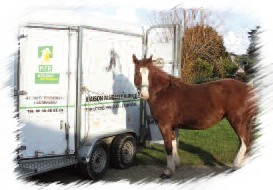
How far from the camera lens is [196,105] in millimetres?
6969

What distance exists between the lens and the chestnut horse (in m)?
6.89

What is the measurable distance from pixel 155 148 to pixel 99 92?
2.74 meters

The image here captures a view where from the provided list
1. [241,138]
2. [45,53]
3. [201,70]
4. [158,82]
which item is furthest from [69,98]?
[201,70]

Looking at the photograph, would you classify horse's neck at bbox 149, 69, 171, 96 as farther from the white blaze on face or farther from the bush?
the bush

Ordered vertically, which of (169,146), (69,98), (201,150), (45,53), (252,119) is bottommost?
(201,150)

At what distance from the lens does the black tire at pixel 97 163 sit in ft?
21.3

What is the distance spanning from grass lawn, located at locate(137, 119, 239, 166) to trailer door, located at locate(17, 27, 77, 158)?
94.7 inches

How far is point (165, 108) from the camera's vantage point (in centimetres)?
704

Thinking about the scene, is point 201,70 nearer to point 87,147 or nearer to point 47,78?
point 87,147

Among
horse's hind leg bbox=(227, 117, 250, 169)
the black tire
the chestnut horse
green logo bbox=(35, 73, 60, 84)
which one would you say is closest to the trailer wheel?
the black tire

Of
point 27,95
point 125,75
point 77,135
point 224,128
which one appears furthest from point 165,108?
point 224,128

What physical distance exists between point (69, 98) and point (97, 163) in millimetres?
1351

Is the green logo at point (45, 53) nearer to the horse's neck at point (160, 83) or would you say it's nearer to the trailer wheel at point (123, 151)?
the horse's neck at point (160, 83)

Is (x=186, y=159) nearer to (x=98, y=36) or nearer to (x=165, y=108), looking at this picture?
(x=165, y=108)
